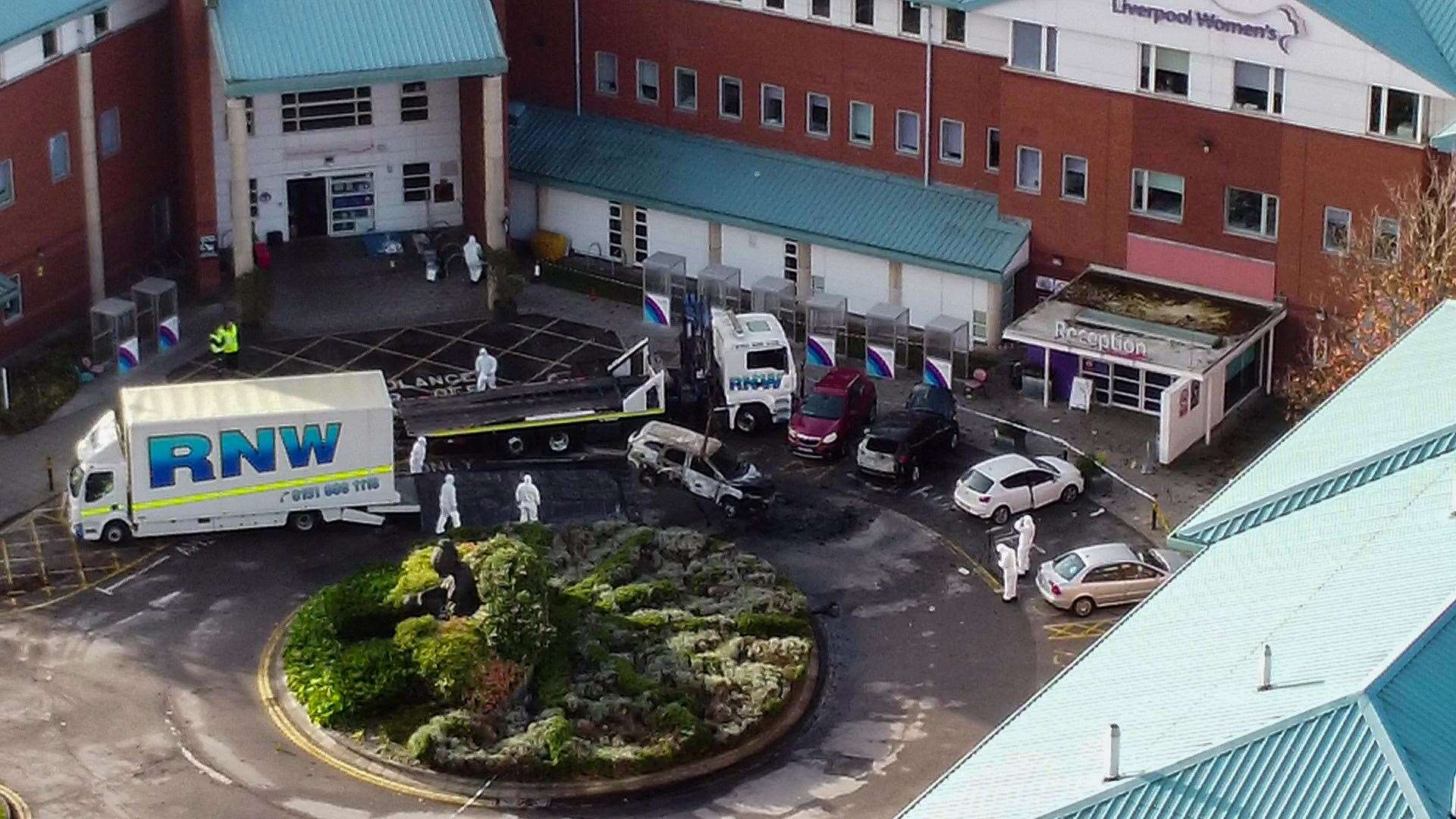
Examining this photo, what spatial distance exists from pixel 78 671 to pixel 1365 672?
3154 cm

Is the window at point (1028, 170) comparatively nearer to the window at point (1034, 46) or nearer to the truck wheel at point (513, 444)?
the window at point (1034, 46)

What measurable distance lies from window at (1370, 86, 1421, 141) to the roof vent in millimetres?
34407

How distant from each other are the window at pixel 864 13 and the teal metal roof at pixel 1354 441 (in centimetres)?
2703

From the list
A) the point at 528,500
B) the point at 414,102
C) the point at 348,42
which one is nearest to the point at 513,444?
the point at 528,500

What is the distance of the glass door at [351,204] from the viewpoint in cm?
8744

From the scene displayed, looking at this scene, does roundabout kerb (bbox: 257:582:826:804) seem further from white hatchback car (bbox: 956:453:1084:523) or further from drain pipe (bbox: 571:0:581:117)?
drain pipe (bbox: 571:0:581:117)

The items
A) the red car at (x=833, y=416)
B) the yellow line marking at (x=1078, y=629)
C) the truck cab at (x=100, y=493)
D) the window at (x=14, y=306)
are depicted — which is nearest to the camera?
the yellow line marking at (x=1078, y=629)

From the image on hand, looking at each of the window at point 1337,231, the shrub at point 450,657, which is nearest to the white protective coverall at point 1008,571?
the shrub at point 450,657

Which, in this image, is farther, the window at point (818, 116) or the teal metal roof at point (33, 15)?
the window at point (818, 116)

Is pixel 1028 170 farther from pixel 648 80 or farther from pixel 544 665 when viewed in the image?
pixel 544 665

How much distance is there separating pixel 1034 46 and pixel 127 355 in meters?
26.3

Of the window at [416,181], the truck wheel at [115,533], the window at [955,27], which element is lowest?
the truck wheel at [115,533]

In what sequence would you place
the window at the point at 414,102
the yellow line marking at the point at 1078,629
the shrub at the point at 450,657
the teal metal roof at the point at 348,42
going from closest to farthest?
the shrub at the point at 450,657, the yellow line marking at the point at 1078,629, the teal metal roof at the point at 348,42, the window at the point at 414,102

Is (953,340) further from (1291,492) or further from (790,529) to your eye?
(1291,492)
